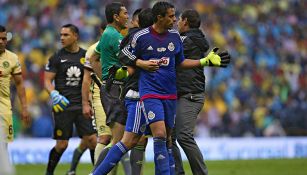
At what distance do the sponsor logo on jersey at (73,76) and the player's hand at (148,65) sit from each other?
4.91 meters

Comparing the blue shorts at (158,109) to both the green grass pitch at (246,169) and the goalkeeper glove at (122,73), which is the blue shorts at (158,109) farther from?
the green grass pitch at (246,169)

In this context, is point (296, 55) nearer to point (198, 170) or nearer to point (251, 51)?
point (251, 51)

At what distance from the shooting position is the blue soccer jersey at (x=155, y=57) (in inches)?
415

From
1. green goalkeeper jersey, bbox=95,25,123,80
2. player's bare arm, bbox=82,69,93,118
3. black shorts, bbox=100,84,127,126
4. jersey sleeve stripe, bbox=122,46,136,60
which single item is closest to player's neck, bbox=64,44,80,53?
player's bare arm, bbox=82,69,93,118

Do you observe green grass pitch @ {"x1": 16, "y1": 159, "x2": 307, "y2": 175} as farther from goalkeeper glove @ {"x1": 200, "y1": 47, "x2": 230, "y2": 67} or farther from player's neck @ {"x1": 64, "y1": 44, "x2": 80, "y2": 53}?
goalkeeper glove @ {"x1": 200, "y1": 47, "x2": 230, "y2": 67}

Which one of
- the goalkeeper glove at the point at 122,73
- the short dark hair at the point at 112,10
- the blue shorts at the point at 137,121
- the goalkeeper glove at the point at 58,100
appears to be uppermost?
the short dark hair at the point at 112,10

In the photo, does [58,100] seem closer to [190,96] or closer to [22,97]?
[22,97]

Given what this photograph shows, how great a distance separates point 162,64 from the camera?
1054 cm

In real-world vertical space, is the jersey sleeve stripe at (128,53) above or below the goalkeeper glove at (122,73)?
above

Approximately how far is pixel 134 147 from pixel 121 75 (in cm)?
105

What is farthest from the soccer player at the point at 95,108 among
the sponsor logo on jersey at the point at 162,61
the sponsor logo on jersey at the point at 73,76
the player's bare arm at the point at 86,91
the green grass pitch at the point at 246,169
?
the green grass pitch at the point at 246,169

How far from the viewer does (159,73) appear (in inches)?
A: 415

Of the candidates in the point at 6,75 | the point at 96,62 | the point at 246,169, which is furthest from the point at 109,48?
the point at 246,169

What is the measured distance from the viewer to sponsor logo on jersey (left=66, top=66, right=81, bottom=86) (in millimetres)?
15258
